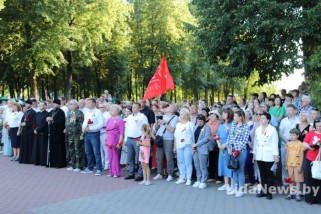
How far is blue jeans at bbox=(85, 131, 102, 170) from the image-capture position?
11.6 metres

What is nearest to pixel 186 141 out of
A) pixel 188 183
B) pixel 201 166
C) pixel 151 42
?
pixel 201 166

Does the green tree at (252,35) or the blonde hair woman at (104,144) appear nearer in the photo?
the blonde hair woman at (104,144)

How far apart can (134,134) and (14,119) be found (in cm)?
587

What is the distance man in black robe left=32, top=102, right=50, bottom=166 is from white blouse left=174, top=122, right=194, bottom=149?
4.91 m

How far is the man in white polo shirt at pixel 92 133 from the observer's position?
37.9 ft

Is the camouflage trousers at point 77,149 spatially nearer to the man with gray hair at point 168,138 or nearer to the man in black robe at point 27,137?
the man in black robe at point 27,137

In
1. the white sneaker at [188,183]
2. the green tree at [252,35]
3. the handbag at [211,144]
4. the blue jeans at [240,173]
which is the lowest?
the white sneaker at [188,183]

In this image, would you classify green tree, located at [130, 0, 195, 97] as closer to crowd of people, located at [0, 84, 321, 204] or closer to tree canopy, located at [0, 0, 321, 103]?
tree canopy, located at [0, 0, 321, 103]

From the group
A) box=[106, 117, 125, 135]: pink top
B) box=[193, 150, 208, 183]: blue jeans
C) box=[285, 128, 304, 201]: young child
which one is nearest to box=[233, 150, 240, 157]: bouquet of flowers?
box=[285, 128, 304, 201]: young child

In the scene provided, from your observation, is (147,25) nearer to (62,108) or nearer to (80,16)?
(80,16)

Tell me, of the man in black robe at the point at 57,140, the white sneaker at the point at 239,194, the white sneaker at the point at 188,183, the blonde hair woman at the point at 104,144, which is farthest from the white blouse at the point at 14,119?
→ the white sneaker at the point at 239,194

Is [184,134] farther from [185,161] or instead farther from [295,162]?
[295,162]

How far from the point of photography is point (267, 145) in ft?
27.9

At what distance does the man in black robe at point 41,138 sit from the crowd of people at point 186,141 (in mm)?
31
